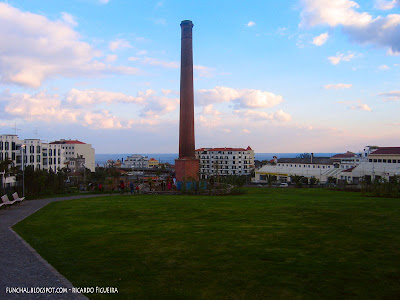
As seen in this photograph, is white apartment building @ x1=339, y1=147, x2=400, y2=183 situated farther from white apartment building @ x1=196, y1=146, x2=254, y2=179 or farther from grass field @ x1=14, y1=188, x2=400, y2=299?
white apartment building @ x1=196, y1=146, x2=254, y2=179

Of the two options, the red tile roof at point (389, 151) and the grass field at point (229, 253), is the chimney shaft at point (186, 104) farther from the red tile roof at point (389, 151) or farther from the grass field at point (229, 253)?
the red tile roof at point (389, 151)

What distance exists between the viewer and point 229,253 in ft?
29.6

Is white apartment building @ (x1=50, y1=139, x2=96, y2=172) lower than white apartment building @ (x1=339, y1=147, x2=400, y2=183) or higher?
higher

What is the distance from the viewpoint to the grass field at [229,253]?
6.70m

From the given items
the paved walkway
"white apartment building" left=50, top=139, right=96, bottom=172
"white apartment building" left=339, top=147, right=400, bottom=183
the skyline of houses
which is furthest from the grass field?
"white apartment building" left=50, top=139, right=96, bottom=172

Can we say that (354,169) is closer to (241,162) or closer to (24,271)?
(24,271)

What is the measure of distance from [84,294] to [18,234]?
7069mm

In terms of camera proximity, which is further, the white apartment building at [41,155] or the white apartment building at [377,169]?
the white apartment building at [41,155]

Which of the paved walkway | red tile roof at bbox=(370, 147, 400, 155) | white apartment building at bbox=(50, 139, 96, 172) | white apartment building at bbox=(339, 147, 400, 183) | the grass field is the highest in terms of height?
white apartment building at bbox=(50, 139, 96, 172)

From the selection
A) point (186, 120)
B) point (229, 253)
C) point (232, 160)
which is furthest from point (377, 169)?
point (232, 160)

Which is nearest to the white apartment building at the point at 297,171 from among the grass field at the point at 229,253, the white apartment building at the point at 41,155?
the white apartment building at the point at 41,155

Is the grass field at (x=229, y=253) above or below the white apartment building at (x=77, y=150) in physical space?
below

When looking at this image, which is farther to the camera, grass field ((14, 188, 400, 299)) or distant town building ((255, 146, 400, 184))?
distant town building ((255, 146, 400, 184))

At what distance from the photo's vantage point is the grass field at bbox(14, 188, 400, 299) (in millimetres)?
6695
